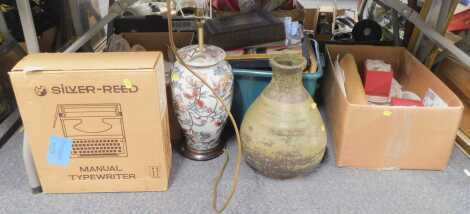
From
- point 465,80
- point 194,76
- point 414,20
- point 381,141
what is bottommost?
point 381,141

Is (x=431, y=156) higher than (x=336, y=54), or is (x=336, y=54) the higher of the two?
(x=336, y=54)

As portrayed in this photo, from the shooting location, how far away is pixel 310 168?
128 centimetres

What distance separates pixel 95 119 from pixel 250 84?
0.57 meters

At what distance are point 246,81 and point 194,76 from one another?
0.27m

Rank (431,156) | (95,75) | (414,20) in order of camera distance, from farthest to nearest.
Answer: (414,20)
(431,156)
(95,75)

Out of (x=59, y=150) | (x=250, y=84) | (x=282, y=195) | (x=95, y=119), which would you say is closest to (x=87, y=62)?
(x=95, y=119)

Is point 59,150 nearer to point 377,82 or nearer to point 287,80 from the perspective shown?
point 287,80

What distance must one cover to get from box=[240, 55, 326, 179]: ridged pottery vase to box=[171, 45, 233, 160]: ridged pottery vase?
12 cm

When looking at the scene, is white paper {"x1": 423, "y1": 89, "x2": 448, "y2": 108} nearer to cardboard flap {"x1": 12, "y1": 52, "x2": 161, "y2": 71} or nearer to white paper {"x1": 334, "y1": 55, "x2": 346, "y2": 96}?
white paper {"x1": 334, "y1": 55, "x2": 346, "y2": 96}

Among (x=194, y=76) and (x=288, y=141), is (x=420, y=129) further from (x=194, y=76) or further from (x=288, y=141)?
(x=194, y=76)

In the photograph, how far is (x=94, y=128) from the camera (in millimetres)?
1141

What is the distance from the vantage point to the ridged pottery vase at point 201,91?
123 cm

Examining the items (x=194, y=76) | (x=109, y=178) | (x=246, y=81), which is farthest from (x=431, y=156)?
(x=109, y=178)

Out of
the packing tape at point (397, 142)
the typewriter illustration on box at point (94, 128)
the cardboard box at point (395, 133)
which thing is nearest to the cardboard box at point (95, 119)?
the typewriter illustration on box at point (94, 128)
